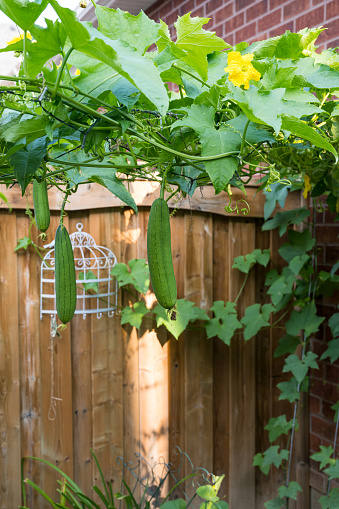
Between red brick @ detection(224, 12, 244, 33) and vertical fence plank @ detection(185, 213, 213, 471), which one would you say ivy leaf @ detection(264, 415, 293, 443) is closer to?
vertical fence plank @ detection(185, 213, 213, 471)

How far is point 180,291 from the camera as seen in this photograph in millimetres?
2408

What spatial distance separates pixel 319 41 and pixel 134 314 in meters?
1.59

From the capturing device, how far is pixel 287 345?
2391mm

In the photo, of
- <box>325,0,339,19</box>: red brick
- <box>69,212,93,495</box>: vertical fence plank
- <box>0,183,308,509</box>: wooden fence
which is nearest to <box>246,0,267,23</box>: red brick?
<box>325,0,339,19</box>: red brick

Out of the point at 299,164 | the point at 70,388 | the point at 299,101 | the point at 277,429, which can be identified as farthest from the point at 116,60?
Answer: the point at 277,429

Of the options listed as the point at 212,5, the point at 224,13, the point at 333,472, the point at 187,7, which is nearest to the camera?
the point at 333,472

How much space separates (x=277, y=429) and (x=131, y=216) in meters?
1.31

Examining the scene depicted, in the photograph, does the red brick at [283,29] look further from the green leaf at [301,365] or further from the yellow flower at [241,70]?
the yellow flower at [241,70]

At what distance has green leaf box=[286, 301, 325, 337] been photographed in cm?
226

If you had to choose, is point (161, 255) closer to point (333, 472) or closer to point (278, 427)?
point (333, 472)

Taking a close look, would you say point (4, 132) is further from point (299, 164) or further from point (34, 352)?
point (34, 352)

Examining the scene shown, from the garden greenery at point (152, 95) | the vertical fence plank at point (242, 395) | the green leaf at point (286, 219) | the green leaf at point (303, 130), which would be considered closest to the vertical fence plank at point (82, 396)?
the vertical fence plank at point (242, 395)

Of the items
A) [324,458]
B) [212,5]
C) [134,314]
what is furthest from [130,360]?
[212,5]

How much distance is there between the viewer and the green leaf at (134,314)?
2.23 metres
